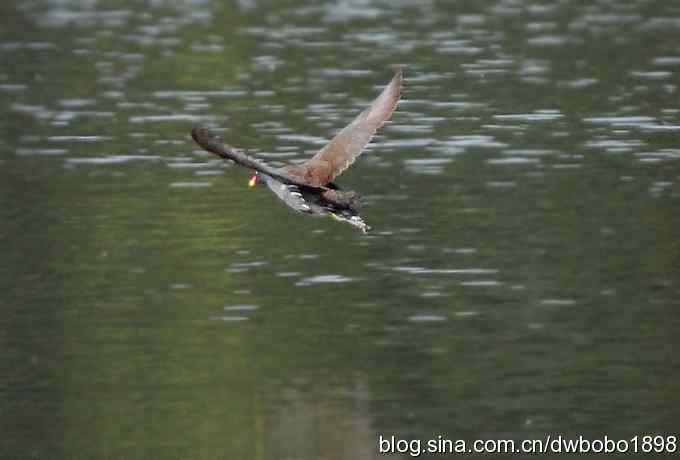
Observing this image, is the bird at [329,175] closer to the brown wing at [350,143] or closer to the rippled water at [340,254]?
the brown wing at [350,143]

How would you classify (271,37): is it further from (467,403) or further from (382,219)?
(467,403)

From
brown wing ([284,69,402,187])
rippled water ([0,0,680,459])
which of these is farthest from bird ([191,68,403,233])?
rippled water ([0,0,680,459])

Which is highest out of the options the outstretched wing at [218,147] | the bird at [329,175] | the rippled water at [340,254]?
the outstretched wing at [218,147]

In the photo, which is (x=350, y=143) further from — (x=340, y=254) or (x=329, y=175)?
(x=340, y=254)

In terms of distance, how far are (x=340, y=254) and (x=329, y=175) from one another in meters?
3.05

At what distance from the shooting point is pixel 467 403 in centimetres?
1098

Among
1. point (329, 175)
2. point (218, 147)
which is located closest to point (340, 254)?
point (329, 175)

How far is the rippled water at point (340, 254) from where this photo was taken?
11000 millimetres

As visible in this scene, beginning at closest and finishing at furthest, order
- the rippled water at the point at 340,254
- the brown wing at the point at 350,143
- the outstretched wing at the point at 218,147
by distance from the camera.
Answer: the outstretched wing at the point at 218,147 < the rippled water at the point at 340,254 < the brown wing at the point at 350,143

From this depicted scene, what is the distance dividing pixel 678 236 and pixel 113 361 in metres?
5.18

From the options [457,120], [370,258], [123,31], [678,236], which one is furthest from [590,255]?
[123,31]

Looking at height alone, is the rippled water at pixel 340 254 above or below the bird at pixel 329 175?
below

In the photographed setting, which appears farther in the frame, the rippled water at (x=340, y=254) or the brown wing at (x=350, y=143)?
the brown wing at (x=350, y=143)

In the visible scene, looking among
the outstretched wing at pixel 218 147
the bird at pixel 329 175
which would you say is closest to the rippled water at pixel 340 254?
the bird at pixel 329 175
